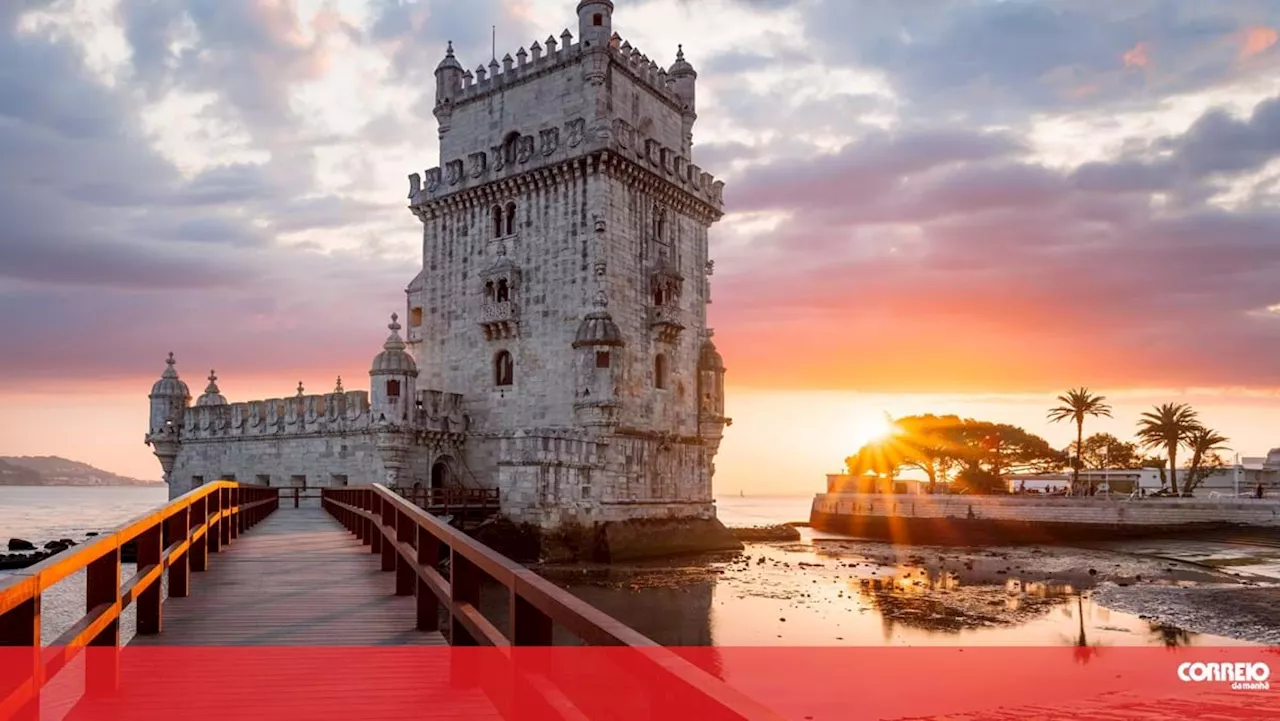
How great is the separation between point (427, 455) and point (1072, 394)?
45729mm

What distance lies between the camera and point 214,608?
34.0ft

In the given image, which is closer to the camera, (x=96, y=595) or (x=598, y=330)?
(x=96, y=595)

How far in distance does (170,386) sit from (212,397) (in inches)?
90.8

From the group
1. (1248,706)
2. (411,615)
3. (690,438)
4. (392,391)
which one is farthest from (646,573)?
(411,615)

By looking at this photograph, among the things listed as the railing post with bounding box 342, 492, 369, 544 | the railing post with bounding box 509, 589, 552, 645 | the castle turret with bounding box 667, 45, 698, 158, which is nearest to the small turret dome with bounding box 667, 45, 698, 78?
the castle turret with bounding box 667, 45, 698, 158

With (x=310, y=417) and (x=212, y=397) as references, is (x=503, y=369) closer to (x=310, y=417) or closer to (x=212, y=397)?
(x=310, y=417)

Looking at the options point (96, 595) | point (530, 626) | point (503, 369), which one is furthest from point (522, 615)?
point (503, 369)

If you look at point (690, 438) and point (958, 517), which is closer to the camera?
point (690, 438)

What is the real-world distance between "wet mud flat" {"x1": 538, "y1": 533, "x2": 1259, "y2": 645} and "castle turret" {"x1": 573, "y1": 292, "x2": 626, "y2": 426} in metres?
6.13

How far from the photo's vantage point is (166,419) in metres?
54.3

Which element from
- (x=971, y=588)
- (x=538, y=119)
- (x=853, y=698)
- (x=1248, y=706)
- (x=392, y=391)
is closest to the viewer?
(x=1248, y=706)

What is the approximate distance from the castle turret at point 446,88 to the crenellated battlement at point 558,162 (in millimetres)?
2428

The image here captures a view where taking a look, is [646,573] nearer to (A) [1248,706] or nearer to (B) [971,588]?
(B) [971,588]

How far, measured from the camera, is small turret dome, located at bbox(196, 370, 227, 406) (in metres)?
54.5
